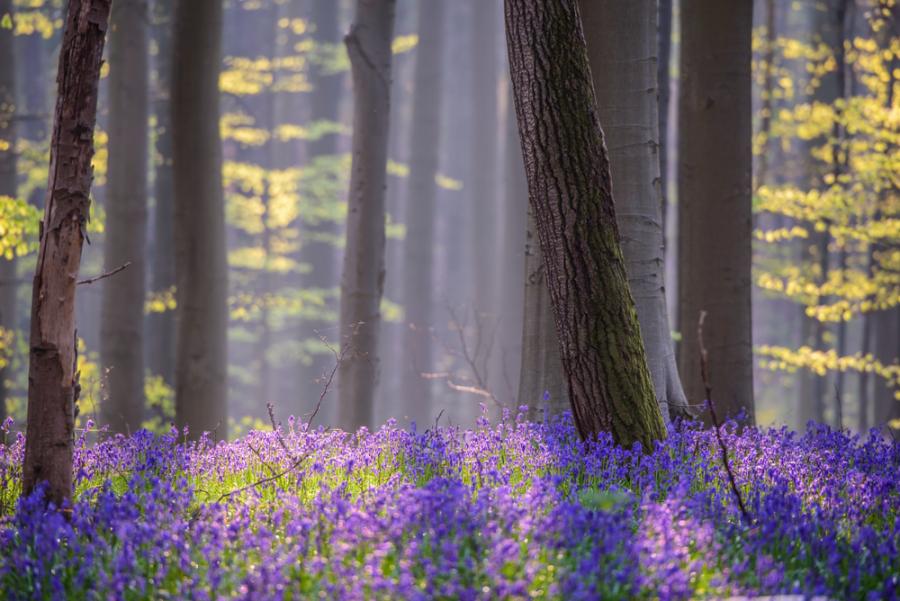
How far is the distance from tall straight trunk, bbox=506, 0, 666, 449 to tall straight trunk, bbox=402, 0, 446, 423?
53.1 ft

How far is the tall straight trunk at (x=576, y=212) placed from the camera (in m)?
5.25

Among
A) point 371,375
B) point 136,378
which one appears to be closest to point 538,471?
point 371,375

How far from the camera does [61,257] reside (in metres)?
4.56

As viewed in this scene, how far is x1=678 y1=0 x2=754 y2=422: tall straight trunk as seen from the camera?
768 cm

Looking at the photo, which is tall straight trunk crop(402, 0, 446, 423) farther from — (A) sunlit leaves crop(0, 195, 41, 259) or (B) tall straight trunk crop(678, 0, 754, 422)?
(B) tall straight trunk crop(678, 0, 754, 422)

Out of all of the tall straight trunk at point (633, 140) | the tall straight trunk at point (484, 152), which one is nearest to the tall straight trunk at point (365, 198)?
the tall straight trunk at point (633, 140)

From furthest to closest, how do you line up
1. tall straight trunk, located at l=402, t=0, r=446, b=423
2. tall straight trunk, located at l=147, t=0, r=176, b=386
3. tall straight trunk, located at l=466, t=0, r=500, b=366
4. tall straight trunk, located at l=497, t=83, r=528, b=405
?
tall straight trunk, located at l=466, t=0, r=500, b=366
tall straight trunk, located at l=402, t=0, r=446, b=423
tall straight trunk, located at l=497, t=83, r=528, b=405
tall straight trunk, located at l=147, t=0, r=176, b=386

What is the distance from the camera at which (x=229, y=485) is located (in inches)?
197

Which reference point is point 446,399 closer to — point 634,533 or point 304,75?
point 304,75

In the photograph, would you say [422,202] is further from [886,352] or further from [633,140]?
[633,140]

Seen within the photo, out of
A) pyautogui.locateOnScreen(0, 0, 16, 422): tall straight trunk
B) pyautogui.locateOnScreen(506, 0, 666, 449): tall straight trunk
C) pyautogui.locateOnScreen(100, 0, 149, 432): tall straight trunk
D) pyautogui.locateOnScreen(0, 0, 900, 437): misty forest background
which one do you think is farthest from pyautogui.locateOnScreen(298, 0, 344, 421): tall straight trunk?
pyautogui.locateOnScreen(506, 0, 666, 449): tall straight trunk

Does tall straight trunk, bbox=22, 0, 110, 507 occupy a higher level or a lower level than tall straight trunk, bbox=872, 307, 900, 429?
higher

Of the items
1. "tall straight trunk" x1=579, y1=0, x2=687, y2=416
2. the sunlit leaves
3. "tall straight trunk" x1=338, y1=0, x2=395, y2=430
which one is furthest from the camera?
"tall straight trunk" x1=338, y1=0, x2=395, y2=430

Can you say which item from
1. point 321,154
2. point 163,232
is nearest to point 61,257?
point 163,232
